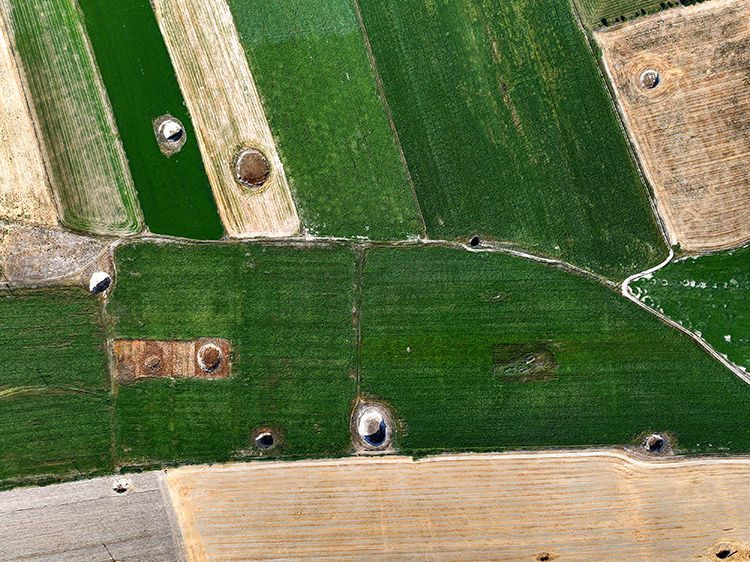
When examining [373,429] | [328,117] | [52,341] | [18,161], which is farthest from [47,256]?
[373,429]

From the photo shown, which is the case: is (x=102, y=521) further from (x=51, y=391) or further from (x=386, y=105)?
(x=386, y=105)

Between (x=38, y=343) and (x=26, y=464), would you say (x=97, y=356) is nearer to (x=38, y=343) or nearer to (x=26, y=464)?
(x=38, y=343)

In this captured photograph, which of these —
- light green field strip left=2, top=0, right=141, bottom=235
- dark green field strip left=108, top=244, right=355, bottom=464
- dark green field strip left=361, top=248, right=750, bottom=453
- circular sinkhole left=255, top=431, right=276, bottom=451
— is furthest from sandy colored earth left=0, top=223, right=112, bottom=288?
dark green field strip left=361, top=248, right=750, bottom=453

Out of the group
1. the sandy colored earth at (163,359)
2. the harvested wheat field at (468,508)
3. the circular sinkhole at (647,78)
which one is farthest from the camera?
the circular sinkhole at (647,78)

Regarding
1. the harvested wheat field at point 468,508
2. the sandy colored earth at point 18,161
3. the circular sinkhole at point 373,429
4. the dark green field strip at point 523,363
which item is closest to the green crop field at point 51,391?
the sandy colored earth at point 18,161

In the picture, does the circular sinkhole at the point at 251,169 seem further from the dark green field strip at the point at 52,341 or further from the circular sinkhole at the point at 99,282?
the dark green field strip at the point at 52,341

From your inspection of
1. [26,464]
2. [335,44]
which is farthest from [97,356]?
[335,44]
